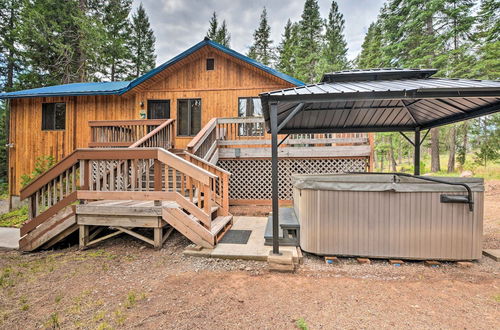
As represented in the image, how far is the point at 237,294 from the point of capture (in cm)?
251

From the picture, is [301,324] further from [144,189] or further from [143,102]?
[143,102]

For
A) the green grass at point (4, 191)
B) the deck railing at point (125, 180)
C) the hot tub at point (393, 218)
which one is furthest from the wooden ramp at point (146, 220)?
the green grass at point (4, 191)

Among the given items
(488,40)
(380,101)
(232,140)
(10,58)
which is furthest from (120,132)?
(488,40)

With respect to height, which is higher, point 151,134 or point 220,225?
point 151,134

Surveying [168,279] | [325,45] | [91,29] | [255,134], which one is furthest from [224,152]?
[325,45]

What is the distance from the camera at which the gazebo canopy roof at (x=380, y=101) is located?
117 inches

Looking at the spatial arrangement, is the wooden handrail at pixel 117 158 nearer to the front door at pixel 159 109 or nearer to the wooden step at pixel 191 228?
the wooden step at pixel 191 228

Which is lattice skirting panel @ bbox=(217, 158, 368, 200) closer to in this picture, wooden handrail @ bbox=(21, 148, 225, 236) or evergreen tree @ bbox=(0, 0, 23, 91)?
wooden handrail @ bbox=(21, 148, 225, 236)

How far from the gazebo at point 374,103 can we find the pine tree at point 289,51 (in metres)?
16.9

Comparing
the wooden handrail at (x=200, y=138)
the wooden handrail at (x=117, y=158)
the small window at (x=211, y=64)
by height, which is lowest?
the wooden handrail at (x=117, y=158)

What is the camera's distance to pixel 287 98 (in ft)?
10.6

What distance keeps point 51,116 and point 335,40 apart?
2401 cm

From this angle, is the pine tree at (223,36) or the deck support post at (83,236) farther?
the pine tree at (223,36)

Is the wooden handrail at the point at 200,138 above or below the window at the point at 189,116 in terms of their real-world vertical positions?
below
